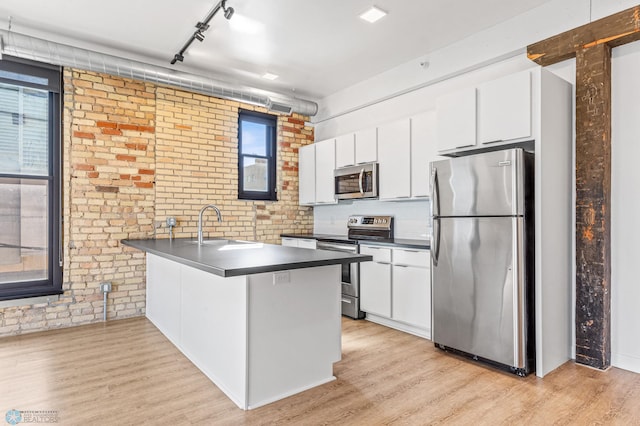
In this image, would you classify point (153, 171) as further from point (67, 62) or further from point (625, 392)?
point (625, 392)

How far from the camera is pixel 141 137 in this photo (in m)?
4.55

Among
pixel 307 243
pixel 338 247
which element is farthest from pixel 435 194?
pixel 307 243

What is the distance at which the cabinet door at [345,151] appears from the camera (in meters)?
5.03

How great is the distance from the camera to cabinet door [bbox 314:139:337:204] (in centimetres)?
536

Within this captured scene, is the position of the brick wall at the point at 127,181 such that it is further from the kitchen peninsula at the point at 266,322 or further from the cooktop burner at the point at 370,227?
the kitchen peninsula at the point at 266,322

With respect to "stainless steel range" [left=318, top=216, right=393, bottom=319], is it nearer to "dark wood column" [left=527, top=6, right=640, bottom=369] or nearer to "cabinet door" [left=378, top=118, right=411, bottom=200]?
"cabinet door" [left=378, top=118, right=411, bottom=200]

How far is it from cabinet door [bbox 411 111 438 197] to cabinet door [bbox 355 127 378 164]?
58 centimetres

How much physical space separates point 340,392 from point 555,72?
3237 mm

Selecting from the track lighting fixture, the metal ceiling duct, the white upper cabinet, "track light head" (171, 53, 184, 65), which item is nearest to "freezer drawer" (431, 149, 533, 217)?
the white upper cabinet

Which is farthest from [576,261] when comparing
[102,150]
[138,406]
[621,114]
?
[102,150]

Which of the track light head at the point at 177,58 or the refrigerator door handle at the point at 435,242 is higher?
the track light head at the point at 177,58

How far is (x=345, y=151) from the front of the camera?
513 centimetres

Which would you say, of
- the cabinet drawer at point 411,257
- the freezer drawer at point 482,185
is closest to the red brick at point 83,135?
the cabinet drawer at point 411,257

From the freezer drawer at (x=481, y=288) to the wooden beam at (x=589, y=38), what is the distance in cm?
154
